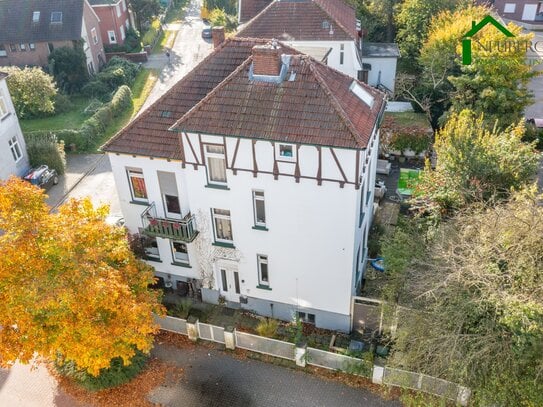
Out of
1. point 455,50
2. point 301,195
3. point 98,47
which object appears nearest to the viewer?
point 301,195

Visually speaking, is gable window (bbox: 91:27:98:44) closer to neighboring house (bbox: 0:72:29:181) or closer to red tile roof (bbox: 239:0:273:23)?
red tile roof (bbox: 239:0:273:23)

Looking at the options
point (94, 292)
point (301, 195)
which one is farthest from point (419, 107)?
point (94, 292)

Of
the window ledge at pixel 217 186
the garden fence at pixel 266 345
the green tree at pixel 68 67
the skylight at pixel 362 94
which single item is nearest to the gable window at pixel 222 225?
the window ledge at pixel 217 186

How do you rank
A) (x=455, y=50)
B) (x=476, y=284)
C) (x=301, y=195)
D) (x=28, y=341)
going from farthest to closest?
1. (x=455, y=50)
2. (x=301, y=195)
3. (x=28, y=341)
4. (x=476, y=284)

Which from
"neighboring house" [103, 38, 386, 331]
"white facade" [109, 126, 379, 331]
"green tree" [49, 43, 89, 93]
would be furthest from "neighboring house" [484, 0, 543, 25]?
"white facade" [109, 126, 379, 331]

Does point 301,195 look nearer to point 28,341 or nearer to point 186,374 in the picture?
point 186,374

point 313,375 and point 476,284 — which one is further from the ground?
point 476,284
